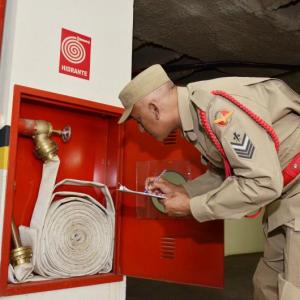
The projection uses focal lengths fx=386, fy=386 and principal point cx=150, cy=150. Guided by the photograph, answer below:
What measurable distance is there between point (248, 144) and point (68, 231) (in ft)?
2.57

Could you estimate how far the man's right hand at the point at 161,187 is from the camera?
54.9 inches

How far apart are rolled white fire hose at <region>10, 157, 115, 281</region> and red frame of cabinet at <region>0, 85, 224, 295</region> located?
0.04 meters

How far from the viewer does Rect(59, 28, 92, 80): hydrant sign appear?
4.60 ft

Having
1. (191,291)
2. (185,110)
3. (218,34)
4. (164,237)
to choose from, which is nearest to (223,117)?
(185,110)

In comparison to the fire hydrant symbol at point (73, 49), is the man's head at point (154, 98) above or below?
below

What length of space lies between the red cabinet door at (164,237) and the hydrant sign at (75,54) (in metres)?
0.30

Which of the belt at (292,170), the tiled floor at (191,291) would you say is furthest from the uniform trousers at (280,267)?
the tiled floor at (191,291)

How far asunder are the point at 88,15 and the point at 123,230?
0.86m

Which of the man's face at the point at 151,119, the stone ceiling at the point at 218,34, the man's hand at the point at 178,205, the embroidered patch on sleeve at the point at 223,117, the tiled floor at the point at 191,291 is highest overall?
the stone ceiling at the point at 218,34

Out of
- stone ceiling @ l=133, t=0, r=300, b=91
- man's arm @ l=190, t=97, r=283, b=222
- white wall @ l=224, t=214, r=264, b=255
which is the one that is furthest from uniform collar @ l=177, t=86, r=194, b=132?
white wall @ l=224, t=214, r=264, b=255

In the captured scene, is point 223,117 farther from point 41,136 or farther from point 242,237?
point 242,237

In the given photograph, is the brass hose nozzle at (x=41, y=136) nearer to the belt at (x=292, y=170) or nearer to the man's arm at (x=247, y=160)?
the man's arm at (x=247, y=160)

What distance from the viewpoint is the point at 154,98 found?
1.17m

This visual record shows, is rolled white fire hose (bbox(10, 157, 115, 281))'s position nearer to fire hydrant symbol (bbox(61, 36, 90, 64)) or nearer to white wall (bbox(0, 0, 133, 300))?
white wall (bbox(0, 0, 133, 300))
